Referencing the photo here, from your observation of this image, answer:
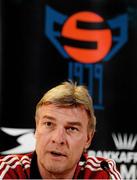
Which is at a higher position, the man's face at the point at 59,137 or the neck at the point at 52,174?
the man's face at the point at 59,137

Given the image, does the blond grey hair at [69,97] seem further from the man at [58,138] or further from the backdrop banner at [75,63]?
the backdrop banner at [75,63]

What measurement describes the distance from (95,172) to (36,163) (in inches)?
8.3

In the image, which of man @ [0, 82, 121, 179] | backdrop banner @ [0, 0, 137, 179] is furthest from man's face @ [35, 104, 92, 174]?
backdrop banner @ [0, 0, 137, 179]

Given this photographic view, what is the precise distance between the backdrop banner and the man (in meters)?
0.92

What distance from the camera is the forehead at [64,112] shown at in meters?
1.15

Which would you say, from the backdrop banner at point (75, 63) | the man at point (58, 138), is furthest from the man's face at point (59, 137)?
the backdrop banner at point (75, 63)

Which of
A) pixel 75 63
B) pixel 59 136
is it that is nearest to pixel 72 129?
pixel 59 136

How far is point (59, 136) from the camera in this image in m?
1.13

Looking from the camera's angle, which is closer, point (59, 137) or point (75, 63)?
point (59, 137)

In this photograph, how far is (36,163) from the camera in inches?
46.8

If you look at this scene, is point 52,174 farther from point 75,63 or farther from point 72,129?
point 75,63

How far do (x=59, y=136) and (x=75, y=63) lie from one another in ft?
3.70

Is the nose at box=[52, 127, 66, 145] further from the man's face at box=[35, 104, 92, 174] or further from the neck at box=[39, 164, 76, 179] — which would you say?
the neck at box=[39, 164, 76, 179]

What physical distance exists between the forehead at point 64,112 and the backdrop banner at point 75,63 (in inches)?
37.7
